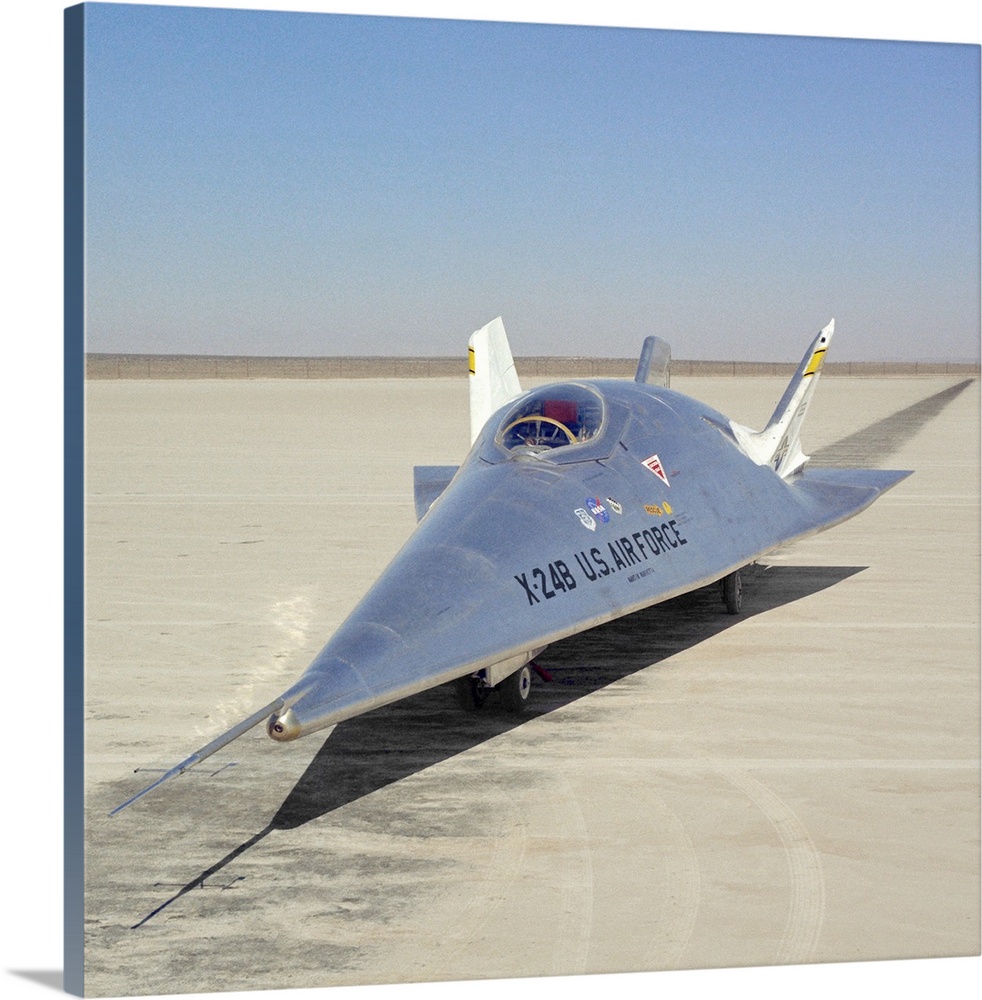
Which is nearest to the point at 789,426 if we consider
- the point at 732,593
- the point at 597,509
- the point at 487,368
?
the point at 732,593

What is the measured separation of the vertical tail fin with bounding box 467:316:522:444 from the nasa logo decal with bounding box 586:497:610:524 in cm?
693

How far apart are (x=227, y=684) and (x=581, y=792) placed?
13.5ft

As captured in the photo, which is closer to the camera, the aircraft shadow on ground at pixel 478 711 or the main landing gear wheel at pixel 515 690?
the aircraft shadow on ground at pixel 478 711

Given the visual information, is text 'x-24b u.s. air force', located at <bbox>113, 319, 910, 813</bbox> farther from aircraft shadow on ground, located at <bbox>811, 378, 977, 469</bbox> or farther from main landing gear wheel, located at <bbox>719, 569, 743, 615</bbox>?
aircraft shadow on ground, located at <bbox>811, 378, 977, 469</bbox>

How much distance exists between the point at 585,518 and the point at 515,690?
156 cm

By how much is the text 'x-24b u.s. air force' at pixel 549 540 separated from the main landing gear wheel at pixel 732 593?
0.05ft

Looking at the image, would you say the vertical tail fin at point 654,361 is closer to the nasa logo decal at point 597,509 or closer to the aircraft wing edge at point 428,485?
the aircraft wing edge at point 428,485

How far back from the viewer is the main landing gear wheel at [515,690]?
11.7m

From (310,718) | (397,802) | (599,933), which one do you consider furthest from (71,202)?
(599,933)

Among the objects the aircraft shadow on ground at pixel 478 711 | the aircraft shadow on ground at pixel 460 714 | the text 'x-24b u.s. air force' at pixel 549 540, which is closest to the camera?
the text 'x-24b u.s. air force' at pixel 549 540

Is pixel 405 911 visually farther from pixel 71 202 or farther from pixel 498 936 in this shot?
pixel 71 202

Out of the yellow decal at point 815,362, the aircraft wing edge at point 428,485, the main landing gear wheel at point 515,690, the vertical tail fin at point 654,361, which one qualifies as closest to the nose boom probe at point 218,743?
the main landing gear wheel at point 515,690

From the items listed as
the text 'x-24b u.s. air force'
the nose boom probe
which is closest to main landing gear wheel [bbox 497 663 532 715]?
the text 'x-24b u.s. air force'

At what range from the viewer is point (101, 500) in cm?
2683
